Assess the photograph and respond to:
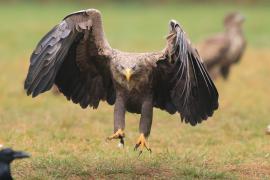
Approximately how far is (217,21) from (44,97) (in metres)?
15.6

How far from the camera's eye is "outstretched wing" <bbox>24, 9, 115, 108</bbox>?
766 centimetres

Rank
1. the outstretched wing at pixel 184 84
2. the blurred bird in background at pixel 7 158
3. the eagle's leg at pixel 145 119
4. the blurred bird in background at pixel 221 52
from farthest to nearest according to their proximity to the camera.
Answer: the blurred bird in background at pixel 221 52 < the eagle's leg at pixel 145 119 < the outstretched wing at pixel 184 84 < the blurred bird in background at pixel 7 158

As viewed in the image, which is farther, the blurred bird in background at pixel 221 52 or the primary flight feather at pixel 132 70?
the blurred bird in background at pixel 221 52

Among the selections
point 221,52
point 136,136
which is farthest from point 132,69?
point 221,52

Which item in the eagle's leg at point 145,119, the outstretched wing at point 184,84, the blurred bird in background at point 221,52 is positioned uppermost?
the blurred bird in background at point 221,52

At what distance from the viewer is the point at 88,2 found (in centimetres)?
3653

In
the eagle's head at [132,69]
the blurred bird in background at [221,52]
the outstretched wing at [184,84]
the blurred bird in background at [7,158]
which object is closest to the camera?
the blurred bird in background at [7,158]

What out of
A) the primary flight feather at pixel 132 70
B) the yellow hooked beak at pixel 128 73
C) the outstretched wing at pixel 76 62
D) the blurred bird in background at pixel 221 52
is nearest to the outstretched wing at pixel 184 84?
the primary flight feather at pixel 132 70

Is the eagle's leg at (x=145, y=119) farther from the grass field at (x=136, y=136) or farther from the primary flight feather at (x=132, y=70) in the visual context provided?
the grass field at (x=136, y=136)

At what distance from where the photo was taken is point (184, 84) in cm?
783

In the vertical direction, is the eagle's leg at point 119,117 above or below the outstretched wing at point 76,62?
below

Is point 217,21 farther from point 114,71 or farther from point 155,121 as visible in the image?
point 114,71

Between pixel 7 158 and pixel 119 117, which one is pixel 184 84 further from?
pixel 7 158

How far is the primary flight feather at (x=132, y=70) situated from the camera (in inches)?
299
